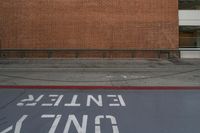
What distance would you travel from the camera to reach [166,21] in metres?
25.0

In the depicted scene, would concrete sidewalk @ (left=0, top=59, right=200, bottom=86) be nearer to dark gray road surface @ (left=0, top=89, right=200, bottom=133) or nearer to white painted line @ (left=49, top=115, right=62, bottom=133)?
dark gray road surface @ (left=0, top=89, right=200, bottom=133)

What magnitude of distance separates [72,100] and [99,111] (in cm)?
171

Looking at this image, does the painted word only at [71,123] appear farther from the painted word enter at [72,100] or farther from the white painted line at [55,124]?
the painted word enter at [72,100]

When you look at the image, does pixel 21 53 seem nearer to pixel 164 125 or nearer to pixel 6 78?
pixel 6 78

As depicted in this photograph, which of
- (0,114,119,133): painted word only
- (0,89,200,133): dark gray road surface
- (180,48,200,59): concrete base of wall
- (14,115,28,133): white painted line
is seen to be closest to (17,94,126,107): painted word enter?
(0,89,200,133): dark gray road surface

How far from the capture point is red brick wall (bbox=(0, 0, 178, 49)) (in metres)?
24.5

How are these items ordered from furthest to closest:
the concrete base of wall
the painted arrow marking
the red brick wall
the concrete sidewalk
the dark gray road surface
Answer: the concrete base of wall < the red brick wall < the concrete sidewalk < the dark gray road surface < the painted arrow marking

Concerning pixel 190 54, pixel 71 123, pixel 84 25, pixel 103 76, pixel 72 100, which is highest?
pixel 84 25

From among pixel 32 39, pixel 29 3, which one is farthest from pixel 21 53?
pixel 29 3

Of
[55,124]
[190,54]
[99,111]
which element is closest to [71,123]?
[55,124]

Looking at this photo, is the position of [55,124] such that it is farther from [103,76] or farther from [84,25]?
[84,25]

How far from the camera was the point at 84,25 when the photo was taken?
24.7 m

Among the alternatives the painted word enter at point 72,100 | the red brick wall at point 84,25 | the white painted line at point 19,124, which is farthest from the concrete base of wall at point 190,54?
the white painted line at point 19,124

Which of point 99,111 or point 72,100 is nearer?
point 99,111
